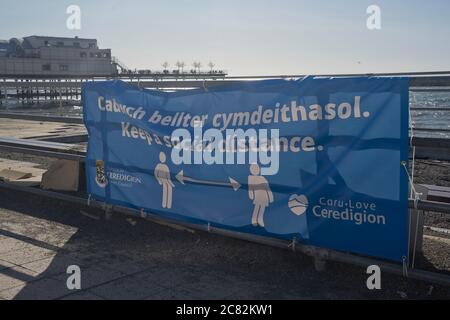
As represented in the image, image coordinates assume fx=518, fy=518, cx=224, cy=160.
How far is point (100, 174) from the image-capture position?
686 centimetres

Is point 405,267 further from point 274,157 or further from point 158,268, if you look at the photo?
point 158,268

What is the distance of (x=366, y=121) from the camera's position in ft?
14.8

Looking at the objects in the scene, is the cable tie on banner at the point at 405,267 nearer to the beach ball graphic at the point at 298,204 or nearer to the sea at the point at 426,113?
the beach ball graphic at the point at 298,204

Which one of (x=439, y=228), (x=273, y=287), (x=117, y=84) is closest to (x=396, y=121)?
(x=273, y=287)

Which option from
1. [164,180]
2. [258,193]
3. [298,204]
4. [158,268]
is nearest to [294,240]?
[298,204]

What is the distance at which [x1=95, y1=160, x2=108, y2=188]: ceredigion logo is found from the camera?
6.81 m

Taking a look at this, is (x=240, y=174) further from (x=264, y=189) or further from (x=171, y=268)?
(x=171, y=268)

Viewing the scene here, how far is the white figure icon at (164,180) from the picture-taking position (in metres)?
6.01

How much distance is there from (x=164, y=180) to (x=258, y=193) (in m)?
1.34

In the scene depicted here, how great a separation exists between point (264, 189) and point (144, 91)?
6.61ft

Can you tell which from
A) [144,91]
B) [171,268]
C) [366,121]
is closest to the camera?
[366,121]
